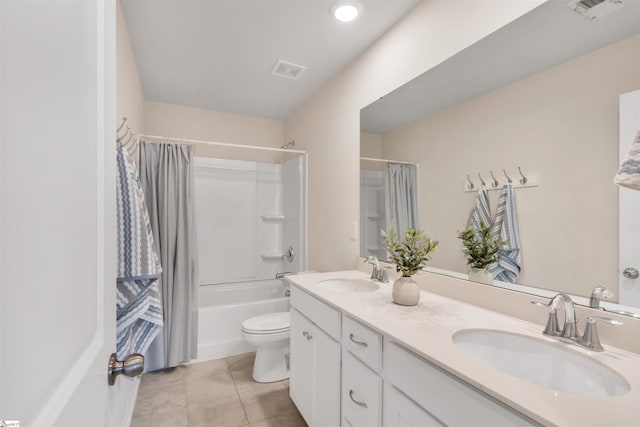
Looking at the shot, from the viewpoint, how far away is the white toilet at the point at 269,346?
2.21 m

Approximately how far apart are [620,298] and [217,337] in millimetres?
2704

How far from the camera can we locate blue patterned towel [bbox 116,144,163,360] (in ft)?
3.85

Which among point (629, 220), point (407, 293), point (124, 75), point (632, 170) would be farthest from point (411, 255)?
point (124, 75)

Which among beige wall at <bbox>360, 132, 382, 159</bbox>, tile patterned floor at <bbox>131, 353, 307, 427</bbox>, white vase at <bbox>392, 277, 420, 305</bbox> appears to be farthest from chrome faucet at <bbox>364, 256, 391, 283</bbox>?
tile patterned floor at <bbox>131, 353, 307, 427</bbox>

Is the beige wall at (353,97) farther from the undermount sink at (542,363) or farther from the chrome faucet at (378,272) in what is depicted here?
the undermount sink at (542,363)

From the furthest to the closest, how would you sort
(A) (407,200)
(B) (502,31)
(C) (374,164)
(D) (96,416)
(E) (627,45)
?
(C) (374,164) < (A) (407,200) < (B) (502,31) < (E) (627,45) < (D) (96,416)

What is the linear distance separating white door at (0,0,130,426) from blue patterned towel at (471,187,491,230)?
140 centimetres

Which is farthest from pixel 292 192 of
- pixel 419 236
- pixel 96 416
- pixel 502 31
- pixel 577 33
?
pixel 96 416

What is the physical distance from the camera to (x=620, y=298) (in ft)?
3.10

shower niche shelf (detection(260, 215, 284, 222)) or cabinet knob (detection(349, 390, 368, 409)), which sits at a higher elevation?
shower niche shelf (detection(260, 215, 284, 222))

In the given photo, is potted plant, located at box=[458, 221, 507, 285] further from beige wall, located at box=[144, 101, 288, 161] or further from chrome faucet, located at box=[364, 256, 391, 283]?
beige wall, located at box=[144, 101, 288, 161]

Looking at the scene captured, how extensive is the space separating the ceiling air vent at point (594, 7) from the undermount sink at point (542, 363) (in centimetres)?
109

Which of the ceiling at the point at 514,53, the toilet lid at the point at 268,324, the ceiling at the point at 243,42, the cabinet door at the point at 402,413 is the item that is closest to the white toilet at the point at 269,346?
the toilet lid at the point at 268,324

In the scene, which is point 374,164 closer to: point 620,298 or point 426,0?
point 426,0
